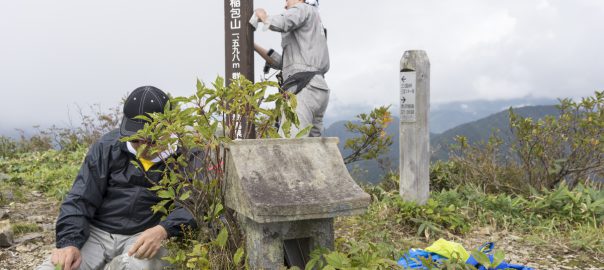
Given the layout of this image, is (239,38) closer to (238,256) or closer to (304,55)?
(304,55)

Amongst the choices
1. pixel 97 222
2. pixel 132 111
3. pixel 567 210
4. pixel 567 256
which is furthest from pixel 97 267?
pixel 567 210

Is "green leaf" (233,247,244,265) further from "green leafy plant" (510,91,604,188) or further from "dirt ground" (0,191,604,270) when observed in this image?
"green leafy plant" (510,91,604,188)

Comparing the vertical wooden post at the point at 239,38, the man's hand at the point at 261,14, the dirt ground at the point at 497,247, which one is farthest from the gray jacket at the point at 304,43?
the dirt ground at the point at 497,247

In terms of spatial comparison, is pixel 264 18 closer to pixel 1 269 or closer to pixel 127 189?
pixel 127 189

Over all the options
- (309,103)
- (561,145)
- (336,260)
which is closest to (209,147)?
(336,260)

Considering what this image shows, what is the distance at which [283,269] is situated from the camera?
2424mm

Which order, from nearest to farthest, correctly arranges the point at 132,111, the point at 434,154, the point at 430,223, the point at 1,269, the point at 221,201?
the point at 221,201 < the point at 132,111 < the point at 1,269 < the point at 430,223 < the point at 434,154

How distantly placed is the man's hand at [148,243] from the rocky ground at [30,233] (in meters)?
1.88

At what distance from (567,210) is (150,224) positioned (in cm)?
399

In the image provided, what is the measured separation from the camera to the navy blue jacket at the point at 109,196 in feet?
9.88

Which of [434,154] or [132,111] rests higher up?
[132,111]

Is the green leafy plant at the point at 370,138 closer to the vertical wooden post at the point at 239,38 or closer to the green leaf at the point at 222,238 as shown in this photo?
the vertical wooden post at the point at 239,38

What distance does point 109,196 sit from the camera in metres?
3.13

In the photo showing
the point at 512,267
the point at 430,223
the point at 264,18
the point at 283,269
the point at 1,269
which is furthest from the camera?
the point at 264,18
